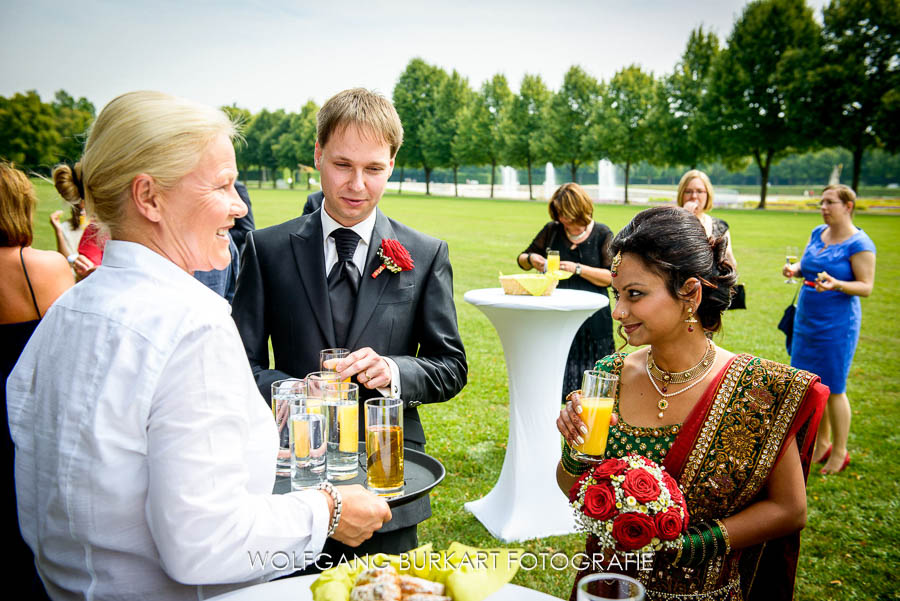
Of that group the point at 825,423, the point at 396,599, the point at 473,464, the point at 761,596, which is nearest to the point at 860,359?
the point at 825,423

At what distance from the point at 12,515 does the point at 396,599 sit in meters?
2.86

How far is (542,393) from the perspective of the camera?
4.93 meters

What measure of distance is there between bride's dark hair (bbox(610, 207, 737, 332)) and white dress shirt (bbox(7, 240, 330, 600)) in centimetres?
161

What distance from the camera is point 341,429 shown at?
213cm

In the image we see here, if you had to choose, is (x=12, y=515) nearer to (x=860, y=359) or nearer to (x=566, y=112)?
(x=860, y=359)

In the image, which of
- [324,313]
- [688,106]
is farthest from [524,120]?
[324,313]

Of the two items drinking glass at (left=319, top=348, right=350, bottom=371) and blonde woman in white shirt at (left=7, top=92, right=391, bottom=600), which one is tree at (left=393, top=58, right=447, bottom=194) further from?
blonde woman in white shirt at (left=7, top=92, right=391, bottom=600)

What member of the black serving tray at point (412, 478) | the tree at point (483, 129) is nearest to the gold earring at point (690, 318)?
the black serving tray at point (412, 478)

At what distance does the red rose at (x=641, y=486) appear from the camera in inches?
76.4

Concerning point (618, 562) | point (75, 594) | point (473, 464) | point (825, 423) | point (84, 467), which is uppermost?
point (84, 467)

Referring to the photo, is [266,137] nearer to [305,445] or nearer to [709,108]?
[709,108]

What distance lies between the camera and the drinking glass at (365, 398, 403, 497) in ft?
6.57

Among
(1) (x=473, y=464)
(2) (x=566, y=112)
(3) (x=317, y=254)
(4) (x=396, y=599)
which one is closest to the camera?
(4) (x=396, y=599)

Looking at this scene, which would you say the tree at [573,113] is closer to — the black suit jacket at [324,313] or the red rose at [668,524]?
the black suit jacket at [324,313]
